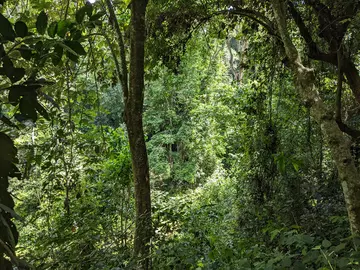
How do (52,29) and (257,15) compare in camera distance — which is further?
(257,15)

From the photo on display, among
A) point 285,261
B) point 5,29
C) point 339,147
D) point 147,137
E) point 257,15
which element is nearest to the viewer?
point 5,29

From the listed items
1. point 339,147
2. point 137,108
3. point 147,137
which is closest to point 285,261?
point 339,147

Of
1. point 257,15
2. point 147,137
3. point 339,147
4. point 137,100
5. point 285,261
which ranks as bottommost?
point 285,261

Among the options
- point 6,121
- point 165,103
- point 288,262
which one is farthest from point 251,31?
point 165,103

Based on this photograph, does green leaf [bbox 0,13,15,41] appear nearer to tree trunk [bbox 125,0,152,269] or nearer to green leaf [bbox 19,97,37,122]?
green leaf [bbox 19,97,37,122]

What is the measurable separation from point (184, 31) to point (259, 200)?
7.35 ft

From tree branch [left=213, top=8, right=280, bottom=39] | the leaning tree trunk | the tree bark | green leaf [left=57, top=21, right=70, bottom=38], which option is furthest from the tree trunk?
green leaf [left=57, top=21, right=70, bottom=38]

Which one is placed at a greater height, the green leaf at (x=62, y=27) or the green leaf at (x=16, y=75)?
the green leaf at (x=62, y=27)

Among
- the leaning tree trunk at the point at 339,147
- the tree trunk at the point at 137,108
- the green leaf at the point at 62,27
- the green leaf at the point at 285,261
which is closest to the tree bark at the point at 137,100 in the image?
the tree trunk at the point at 137,108

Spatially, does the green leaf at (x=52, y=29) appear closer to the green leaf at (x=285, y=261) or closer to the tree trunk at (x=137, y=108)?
the green leaf at (x=285, y=261)

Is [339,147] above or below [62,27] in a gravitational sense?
below

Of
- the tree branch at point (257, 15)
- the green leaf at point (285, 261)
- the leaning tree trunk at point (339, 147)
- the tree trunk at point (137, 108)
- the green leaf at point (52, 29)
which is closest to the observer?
the green leaf at point (52, 29)

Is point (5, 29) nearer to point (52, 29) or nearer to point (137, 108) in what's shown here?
point (52, 29)

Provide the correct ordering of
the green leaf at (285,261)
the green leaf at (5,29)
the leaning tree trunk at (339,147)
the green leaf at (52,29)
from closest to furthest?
the green leaf at (5,29)
the green leaf at (52,29)
the green leaf at (285,261)
the leaning tree trunk at (339,147)
